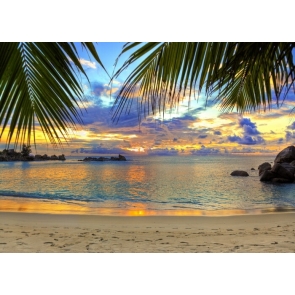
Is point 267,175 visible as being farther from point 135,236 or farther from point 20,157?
point 20,157

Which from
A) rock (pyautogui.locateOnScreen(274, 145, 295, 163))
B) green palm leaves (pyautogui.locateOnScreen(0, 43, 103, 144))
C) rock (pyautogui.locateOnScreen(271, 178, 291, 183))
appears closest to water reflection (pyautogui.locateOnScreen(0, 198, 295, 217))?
rock (pyautogui.locateOnScreen(271, 178, 291, 183))

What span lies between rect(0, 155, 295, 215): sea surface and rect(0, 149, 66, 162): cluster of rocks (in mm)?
32

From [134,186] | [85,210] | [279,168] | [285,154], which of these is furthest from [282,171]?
[85,210]

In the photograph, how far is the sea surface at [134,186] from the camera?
2.42 m

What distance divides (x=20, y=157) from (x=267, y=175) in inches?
69.8

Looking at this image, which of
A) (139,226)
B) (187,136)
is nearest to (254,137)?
(187,136)

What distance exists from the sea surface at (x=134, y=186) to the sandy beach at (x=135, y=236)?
74 mm

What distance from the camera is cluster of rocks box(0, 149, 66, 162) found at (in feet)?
7.47

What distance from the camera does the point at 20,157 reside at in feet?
7.42

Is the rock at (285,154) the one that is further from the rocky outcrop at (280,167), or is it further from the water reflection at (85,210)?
the water reflection at (85,210)

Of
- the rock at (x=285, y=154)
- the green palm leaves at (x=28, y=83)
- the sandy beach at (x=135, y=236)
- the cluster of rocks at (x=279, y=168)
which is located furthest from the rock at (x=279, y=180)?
the green palm leaves at (x=28, y=83)
